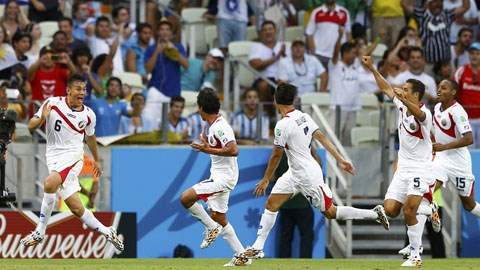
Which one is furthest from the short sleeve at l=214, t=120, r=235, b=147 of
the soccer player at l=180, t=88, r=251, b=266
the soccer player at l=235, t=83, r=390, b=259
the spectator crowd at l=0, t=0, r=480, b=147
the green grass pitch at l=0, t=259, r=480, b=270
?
the spectator crowd at l=0, t=0, r=480, b=147

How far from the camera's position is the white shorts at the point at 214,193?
16.9 m

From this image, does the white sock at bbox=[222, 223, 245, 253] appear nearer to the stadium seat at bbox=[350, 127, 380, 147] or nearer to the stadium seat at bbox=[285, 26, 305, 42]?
the stadium seat at bbox=[350, 127, 380, 147]

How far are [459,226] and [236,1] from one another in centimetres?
584

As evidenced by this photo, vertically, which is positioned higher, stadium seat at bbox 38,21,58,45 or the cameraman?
stadium seat at bbox 38,21,58,45

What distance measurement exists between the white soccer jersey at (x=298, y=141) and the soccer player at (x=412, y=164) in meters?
1.05

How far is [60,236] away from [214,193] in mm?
4482

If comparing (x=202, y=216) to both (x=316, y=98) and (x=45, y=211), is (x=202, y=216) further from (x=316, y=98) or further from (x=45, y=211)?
(x=316, y=98)

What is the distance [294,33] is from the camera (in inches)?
1018

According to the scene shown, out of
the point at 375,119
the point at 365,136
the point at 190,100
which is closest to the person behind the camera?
the point at 190,100

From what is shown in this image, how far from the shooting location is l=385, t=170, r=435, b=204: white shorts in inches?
661

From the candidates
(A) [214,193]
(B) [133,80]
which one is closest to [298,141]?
(A) [214,193]

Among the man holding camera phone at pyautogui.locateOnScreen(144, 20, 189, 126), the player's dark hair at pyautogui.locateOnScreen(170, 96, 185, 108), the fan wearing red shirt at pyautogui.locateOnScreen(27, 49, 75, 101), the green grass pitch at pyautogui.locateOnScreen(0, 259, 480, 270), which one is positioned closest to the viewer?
the green grass pitch at pyautogui.locateOnScreen(0, 259, 480, 270)

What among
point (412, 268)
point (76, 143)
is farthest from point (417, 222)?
point (76, 143)

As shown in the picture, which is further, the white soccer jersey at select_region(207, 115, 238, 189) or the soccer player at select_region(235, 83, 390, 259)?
the white soccer jersey at select_region(207, 115, 238, 189)
